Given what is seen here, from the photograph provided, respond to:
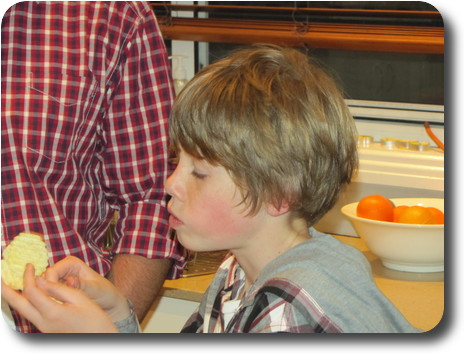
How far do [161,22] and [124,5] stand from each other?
111 cm

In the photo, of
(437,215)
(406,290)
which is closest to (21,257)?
(406,290)

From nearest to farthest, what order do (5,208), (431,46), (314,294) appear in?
(314,294) → (5,208) → (431,46)

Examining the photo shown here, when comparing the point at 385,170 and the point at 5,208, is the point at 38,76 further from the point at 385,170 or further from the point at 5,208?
the point at 385,170

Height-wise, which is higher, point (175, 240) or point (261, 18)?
point (261, 18)

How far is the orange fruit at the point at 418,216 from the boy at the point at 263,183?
732 millimetres

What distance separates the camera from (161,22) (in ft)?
8.05

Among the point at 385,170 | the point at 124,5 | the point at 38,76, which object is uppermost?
the point at 124,5

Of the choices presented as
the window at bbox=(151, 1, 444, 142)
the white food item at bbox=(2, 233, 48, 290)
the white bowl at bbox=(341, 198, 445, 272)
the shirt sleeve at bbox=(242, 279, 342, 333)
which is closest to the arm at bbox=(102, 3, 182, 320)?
the white food item at bbox=(2, 233, 48, 290)

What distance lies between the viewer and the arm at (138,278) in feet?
4.48

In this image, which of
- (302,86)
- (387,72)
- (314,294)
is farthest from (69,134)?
(387,72)

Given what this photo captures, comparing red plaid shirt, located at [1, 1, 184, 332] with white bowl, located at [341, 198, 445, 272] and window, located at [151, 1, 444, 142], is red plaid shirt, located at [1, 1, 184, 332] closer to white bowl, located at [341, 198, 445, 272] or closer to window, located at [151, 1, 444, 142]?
white bowl, located at [341, 198, 445, 272]

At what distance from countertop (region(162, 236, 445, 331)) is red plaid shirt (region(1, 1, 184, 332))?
502 millimetres

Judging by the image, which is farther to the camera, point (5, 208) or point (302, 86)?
point (5, 208)

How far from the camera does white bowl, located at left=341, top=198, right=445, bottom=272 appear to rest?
185 centimetres
